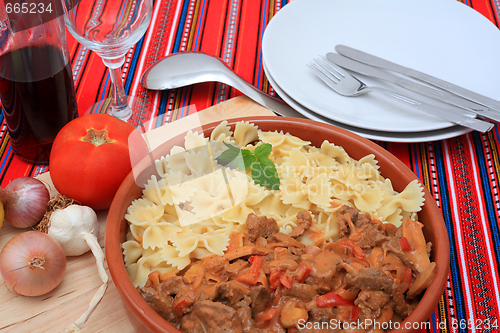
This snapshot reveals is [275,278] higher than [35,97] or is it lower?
lower

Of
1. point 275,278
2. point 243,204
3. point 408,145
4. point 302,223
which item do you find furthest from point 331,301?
point 408,145

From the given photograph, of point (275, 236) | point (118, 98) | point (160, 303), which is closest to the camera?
point (160, 303)

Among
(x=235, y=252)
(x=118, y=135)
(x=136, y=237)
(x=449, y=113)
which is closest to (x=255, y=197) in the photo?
(x=235, y=252)

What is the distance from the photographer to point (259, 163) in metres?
3.08

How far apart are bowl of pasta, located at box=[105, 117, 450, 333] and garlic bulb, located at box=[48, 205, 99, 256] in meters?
0.25

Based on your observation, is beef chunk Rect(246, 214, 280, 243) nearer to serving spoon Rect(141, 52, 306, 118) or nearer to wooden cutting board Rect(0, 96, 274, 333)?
wooden cutting board Rect(0, 96, 274, 333)

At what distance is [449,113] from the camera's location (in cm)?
344

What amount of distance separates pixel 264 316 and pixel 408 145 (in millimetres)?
2148

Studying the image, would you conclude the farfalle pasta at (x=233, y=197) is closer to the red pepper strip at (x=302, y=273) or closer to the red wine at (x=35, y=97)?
Answer: the red pepper strip at (x=302, y=273)

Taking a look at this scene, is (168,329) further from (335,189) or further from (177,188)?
(335,189)

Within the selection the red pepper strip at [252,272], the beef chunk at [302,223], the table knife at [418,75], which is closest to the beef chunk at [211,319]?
the red pepper strip at [252,272]

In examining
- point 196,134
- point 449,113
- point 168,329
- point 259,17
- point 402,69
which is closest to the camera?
point 168,329

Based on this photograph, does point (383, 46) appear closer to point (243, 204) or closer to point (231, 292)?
point (243, 204)

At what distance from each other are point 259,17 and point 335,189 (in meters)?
2.77
